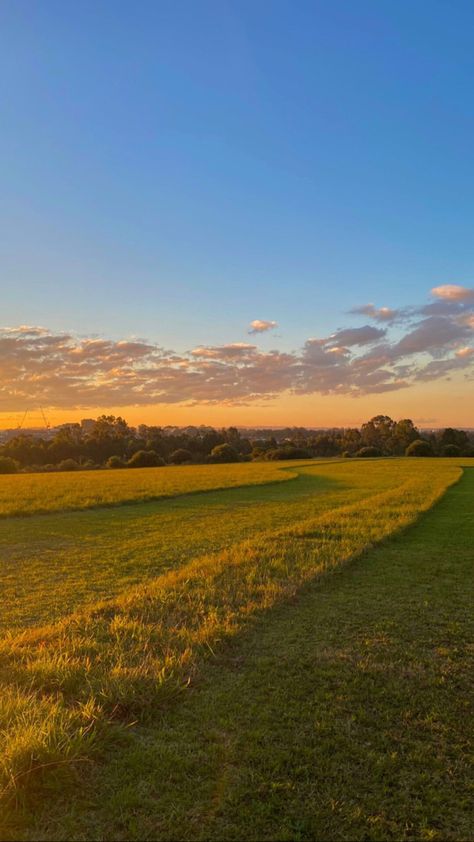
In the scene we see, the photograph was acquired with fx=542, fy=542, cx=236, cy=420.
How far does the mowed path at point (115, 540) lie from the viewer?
8.73 m

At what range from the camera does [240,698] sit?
454 centimetres

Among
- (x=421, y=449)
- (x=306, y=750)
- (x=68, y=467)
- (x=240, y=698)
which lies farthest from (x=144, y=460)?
(x=306, y=750)

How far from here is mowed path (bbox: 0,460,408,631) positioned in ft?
28.7

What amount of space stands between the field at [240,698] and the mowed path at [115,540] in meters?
0.11

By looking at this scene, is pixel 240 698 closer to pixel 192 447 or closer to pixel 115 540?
pixel 115 540

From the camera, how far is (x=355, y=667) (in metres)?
5.22

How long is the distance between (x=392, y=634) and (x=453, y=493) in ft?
68.9

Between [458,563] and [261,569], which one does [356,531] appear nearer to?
[458,563]

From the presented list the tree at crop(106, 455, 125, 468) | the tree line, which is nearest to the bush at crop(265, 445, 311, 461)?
the tree line

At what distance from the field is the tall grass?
2cm

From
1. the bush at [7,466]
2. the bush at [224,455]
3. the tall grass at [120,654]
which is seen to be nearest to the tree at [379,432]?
the bush at [224,455]

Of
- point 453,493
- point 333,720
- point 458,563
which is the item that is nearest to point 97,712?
point 333,720

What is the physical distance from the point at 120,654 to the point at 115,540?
9177mm

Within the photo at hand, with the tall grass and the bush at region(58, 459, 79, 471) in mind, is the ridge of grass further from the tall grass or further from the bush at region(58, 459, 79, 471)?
the bush at region(58, 459, 79, 471)
